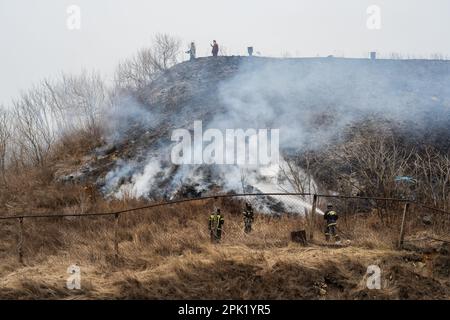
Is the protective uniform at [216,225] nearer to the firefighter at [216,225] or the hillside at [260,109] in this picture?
the firefighter at [216,225]

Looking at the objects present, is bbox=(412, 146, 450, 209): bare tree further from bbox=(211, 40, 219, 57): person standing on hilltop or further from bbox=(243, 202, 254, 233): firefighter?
bbox=(211, 40, 219, 57): person standing on hilltop

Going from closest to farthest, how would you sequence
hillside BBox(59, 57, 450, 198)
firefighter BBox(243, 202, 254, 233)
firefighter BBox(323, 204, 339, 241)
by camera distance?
firefighter BBox(323, 204, 339, 241) → firefighter BBox(243, 202, 254, 233) → hillside BBox(59, 57, 450, 198)

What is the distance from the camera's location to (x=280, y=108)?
19656mm

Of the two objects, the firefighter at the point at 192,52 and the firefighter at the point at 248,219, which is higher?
the firefighter at the point at 192,52

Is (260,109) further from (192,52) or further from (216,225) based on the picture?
(216,225)

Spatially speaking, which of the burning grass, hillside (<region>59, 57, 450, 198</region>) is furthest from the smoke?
the burning grass

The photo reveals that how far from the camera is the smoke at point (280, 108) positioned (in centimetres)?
1605

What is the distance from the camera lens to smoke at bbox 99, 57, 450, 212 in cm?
1605

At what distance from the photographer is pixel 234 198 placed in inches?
562

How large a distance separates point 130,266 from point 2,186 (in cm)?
1350

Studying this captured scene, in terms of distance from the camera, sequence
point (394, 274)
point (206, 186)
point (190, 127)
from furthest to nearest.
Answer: point (190, 127) < point (206, 186) < point (394, 274)

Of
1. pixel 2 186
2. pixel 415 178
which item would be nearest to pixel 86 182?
pixel 2 186

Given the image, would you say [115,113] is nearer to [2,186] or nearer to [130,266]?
[2,186]

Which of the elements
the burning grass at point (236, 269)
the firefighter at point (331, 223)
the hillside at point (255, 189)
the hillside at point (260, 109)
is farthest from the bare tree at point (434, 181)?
the firefighter at point (331, 223)
